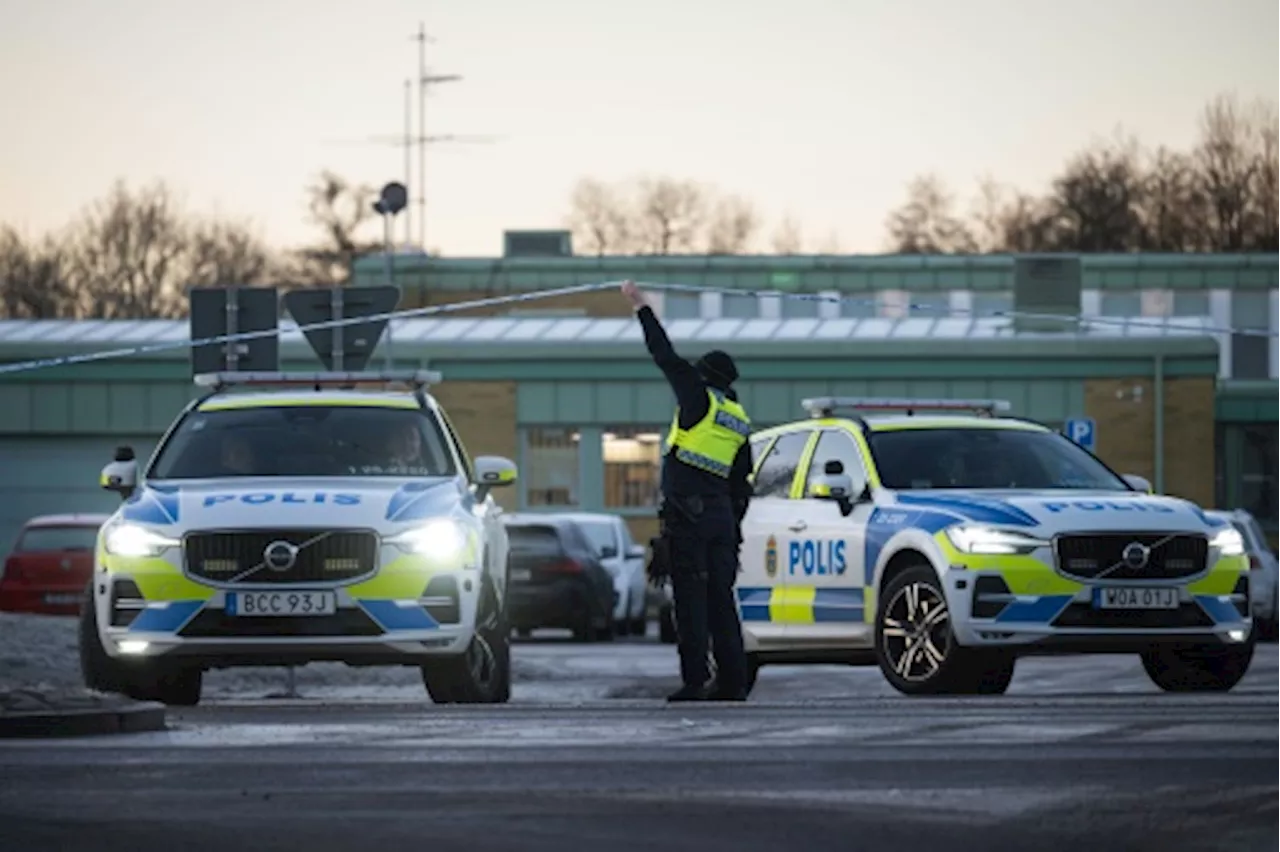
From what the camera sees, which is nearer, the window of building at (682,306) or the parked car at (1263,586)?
the parked car at (1263,586)

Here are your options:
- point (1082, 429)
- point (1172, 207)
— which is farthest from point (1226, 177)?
point (1082, 429)

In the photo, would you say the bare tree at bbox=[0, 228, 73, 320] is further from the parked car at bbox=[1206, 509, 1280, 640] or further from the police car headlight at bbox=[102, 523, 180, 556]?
the police car headlight at bbox=[102, 523, 180, 556]

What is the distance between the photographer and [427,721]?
13.8 meters

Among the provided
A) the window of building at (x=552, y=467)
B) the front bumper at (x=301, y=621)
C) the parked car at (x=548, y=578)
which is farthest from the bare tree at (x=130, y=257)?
the front bumper at (x=301, y=621)

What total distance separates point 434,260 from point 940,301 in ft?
42.0

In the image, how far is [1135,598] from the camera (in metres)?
17.3

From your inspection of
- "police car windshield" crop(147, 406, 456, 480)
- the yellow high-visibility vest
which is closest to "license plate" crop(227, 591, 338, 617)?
"police car windshield" crop(147, 406, 456, 480)

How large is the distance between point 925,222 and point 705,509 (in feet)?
271

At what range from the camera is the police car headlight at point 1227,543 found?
17594 millimetres

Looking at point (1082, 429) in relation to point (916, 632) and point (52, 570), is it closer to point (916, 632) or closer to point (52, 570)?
point (52, 570)

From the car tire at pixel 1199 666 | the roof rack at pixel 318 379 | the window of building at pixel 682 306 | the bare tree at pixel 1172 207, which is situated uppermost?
the bare tree at pixel 1172 207

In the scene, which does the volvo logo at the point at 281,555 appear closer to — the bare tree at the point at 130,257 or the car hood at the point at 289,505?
the car hood at the point at 289,505

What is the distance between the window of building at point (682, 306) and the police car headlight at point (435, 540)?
66.0 m

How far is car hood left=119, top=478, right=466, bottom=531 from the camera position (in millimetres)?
16625
